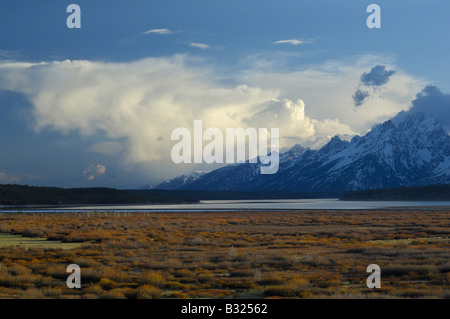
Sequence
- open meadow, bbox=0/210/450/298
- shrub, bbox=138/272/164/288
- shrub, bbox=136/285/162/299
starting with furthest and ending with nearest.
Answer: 1. shrub, bbox=138/272/164/288
2. open meadow, bbox=0/210/450/298
3. shrub, bbox=136/285/162/299

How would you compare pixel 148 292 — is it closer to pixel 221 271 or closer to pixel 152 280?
pixel 152 280

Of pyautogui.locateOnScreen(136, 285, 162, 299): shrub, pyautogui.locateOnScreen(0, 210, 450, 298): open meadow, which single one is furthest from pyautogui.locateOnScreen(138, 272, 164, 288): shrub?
pyautogui.locateOnScreen(136, 285, 162, 299): shrub

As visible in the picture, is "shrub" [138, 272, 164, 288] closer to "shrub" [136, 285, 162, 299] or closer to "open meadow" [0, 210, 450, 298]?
"open meadow" [0, 210, 450, 298]

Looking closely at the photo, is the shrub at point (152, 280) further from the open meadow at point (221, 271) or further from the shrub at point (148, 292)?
the shrub at point (148, 292)

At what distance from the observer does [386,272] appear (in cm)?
3083

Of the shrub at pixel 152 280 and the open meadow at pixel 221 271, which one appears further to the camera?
the shrub at pixel 152 280

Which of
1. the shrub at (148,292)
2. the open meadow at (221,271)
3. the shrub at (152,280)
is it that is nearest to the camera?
the shrub at (148,292)

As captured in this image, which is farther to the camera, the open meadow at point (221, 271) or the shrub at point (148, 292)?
the open meadow at point (221, 271)

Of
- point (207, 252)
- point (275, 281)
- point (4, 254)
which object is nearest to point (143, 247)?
point (207, 252)

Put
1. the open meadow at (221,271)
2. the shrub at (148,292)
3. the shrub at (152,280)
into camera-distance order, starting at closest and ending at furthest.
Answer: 1. the shrub at (148,292)
2. the open meadow at (221,271)
3. the shrub at (152,280)

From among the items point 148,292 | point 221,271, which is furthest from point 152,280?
point 221,271

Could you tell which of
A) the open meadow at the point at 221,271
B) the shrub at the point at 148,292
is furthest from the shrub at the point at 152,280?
the shrub at the point at 148,292
